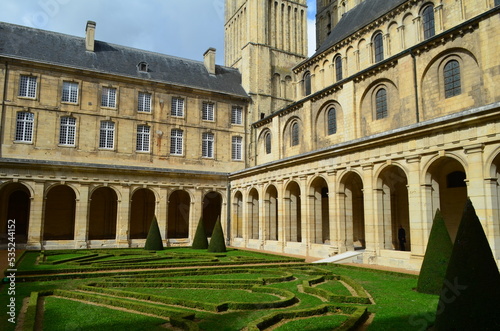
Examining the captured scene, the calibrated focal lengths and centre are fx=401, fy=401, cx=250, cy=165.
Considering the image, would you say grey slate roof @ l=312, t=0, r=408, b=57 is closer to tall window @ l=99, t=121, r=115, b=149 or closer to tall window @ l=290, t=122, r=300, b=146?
tall window @ l=290, t=122, r=300, b=146

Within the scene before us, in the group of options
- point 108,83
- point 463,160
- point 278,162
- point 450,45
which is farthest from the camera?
point 108,83

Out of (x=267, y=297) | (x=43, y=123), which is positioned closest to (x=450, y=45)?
(x=267, y=297)

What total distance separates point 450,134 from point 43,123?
25.5m

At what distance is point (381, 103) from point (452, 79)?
4348 mm

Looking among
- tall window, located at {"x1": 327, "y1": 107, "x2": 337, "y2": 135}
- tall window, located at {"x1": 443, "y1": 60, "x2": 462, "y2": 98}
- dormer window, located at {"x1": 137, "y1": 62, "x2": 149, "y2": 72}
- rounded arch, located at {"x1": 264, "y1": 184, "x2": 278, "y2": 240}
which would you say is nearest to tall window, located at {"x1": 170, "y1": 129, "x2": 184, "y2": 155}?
dormer window, located at {"x1": 137, "y1": 62, "x2": 149, "y2": 72}

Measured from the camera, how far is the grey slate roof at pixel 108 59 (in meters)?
28.7

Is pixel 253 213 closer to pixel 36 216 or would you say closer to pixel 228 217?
pixel 228 217

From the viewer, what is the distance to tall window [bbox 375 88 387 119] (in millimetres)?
22453

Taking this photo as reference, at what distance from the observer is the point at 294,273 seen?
1459cm

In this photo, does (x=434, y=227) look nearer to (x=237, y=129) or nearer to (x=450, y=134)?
(x=450, y=134)

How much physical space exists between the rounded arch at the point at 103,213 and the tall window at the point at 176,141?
5.70 meters

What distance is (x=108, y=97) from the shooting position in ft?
99.0

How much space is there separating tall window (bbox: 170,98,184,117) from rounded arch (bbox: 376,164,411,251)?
59.4 ft

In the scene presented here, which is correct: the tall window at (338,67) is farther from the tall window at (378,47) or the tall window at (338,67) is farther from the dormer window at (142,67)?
the dormer window at (142,67)
